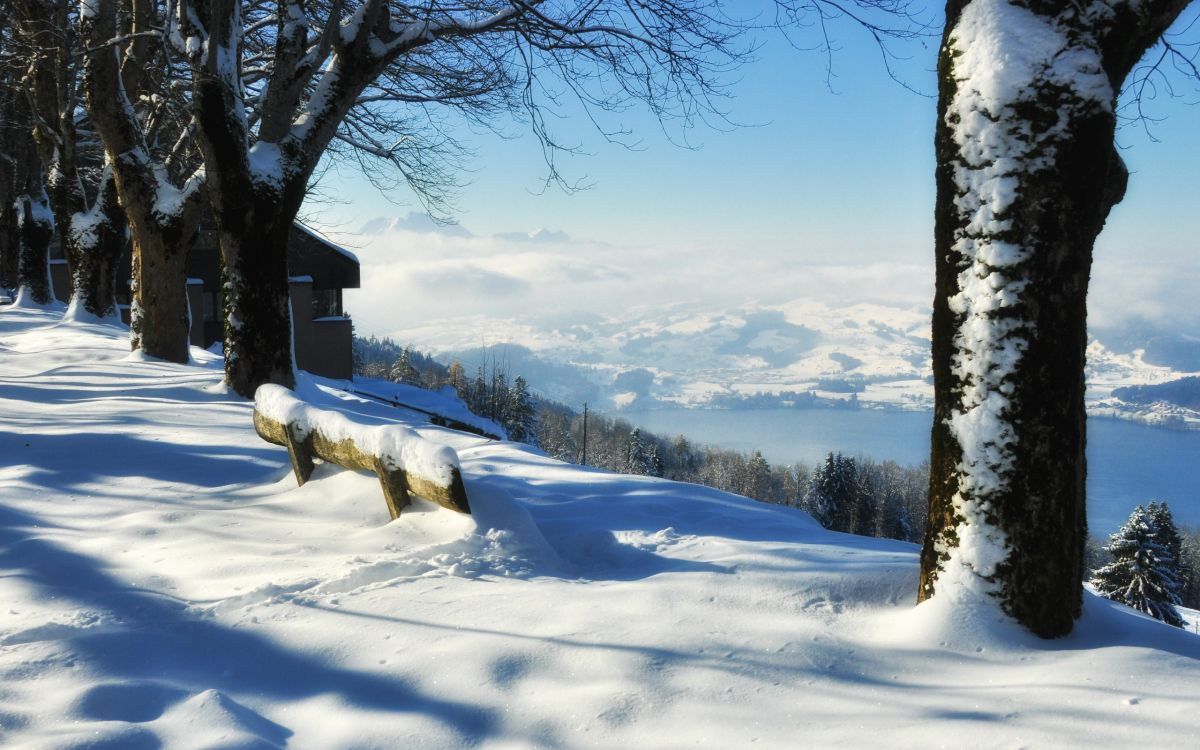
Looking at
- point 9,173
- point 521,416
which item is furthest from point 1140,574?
point 9,173

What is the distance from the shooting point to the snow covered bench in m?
4.56

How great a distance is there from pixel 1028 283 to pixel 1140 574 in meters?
→ 38.0

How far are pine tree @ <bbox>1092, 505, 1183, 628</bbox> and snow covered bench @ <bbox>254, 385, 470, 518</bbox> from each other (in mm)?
35931

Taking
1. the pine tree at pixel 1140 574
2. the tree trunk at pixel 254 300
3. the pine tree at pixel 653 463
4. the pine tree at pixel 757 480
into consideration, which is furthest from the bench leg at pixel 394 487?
the pine tree at pixel 757 480

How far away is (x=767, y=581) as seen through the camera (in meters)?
4.05

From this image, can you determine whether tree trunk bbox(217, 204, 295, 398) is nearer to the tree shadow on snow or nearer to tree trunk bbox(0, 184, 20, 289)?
the tree shadow on snow

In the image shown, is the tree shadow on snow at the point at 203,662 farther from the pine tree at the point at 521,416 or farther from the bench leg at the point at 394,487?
the pine tree at the point at 521,416

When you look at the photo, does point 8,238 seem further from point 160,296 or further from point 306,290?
point 160,296

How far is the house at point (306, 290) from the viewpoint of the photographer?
28.5m

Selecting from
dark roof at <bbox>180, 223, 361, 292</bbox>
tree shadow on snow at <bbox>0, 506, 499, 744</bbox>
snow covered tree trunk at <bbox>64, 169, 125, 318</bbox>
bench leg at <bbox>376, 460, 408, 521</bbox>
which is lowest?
tree shadow on snow at <bbox>0, 506, 499, 744</bbox>

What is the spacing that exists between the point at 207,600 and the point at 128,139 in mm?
10398

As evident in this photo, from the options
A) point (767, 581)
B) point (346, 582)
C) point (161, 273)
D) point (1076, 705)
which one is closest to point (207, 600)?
point (346, 582)

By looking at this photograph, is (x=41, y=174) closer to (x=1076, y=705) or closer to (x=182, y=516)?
(x=182, y=516)

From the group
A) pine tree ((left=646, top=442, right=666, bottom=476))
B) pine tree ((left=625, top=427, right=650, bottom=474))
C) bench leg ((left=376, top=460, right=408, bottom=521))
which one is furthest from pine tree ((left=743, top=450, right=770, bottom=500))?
bench leg ((left=376, top=460, right=408, bottom=521))
